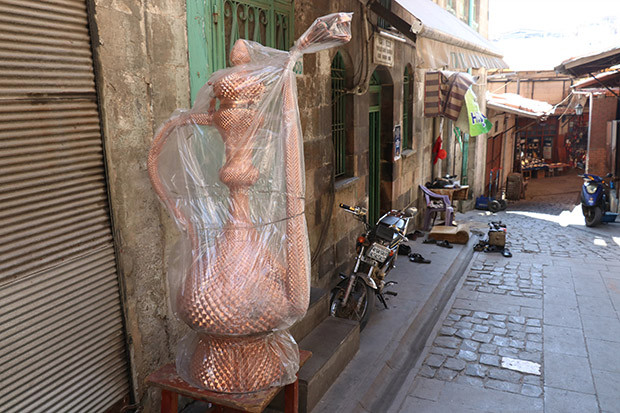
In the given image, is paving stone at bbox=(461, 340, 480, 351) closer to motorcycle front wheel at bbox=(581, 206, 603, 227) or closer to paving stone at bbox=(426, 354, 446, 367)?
paving stone at bbox=(426, 354, 446, 367)

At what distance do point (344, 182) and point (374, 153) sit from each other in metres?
2.16

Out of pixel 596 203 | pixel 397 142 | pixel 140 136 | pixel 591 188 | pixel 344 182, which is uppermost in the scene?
pixel 140 136

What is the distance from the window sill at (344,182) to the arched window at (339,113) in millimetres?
105

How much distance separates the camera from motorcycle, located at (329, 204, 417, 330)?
17.9 feet

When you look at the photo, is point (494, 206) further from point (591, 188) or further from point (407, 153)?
point (407, 153)

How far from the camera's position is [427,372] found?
484cm

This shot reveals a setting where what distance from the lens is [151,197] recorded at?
337 centimetres

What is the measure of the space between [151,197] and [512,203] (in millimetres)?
17473

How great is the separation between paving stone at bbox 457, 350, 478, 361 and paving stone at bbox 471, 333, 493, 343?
343mm

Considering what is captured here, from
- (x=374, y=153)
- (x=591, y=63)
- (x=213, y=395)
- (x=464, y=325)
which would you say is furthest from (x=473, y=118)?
(x=213, y=395)

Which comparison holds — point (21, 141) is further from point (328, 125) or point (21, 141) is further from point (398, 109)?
point (398, 109)

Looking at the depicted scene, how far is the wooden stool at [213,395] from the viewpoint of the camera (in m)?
2.62

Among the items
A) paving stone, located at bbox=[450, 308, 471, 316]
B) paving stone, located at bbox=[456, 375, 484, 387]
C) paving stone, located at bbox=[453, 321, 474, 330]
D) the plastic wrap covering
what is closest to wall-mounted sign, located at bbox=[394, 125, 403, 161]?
paving stone, located at bbox=[450, 308, 471, 316]

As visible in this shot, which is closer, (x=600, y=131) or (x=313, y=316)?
(x=313, y=316)
